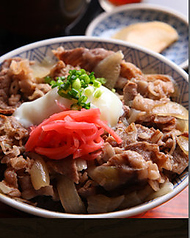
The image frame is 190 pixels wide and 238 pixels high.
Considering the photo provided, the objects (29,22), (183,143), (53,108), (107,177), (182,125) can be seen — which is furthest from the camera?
(29,22)

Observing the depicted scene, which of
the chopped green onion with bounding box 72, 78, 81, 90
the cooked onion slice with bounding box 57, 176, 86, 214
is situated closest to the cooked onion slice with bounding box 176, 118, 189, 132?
the chopped green onion with bounding box 72, 78, 81, 90

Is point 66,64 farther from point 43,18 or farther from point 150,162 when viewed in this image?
point 150,162

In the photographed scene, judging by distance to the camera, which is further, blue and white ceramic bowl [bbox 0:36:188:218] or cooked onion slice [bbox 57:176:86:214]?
blue and white ceramic bowl [bbox 0:36:188:218]

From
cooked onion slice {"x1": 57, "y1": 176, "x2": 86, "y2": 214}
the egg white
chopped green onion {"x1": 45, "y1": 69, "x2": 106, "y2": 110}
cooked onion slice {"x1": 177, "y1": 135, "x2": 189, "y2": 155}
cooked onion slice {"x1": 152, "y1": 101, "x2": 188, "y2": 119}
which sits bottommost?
cooked onion slice {"x1": 57, "y1": 176, "x2": 86, "y2": 214}

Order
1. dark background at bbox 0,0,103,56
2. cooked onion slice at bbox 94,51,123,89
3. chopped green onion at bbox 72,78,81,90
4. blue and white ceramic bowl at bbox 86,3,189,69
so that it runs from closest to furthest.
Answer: chopped green onion at bbox 72,78,81,90, cooked onion slice at bbox 94,51,123,89, dark background at bbox 0,0,103,56, blue and white ceramic bowl at bbox 86,3,189,69

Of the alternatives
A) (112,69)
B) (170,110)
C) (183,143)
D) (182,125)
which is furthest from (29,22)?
(183,143)

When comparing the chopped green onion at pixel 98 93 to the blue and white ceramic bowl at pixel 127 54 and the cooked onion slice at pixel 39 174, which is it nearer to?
the cooked onion slice at pixel 39 174

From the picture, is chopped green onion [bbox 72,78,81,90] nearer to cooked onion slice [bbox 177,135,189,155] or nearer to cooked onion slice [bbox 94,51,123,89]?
cooked onion slice [bbox 94,51,123,89]

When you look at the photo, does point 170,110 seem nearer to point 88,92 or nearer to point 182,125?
point 182,125
